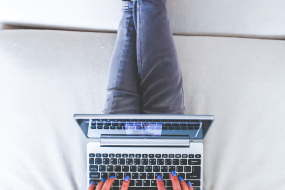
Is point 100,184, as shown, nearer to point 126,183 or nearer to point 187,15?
point 126,183

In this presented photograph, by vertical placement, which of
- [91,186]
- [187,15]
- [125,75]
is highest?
[187,15]

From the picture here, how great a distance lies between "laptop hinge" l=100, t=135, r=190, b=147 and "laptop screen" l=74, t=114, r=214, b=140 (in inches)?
0.7

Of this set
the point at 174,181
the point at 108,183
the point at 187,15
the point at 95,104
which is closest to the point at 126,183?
the point at 108,183

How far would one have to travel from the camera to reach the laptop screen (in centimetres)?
52

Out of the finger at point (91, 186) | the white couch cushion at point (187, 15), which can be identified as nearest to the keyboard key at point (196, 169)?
the finger at point (91, 186)

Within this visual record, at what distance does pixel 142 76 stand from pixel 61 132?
422 millimetres

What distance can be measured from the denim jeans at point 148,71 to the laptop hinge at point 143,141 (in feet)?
0.30

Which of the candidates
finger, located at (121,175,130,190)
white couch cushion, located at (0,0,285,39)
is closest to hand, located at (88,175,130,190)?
finger, located at (121,175,130,190)

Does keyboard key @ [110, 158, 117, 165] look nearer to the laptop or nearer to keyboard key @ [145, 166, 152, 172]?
the laptop

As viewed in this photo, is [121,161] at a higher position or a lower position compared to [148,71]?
lower

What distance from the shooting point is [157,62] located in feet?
2.26

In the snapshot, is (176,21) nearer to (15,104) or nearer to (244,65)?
(244,65)

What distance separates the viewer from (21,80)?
81 cm

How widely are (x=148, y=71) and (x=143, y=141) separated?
0.83 feet
